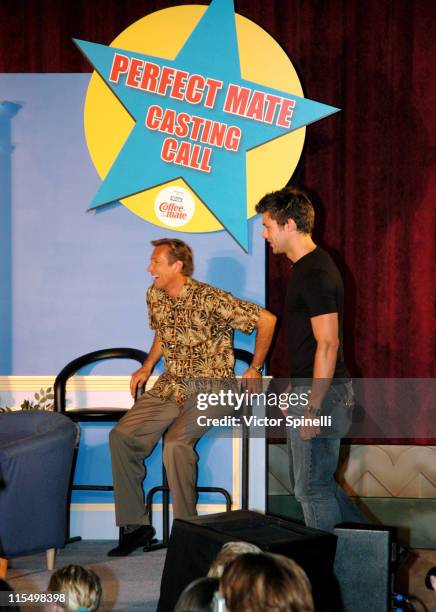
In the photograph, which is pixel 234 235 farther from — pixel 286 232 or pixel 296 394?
pixel 296 394

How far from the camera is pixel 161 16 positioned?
4.82m

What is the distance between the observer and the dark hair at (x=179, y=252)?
14.8 ft

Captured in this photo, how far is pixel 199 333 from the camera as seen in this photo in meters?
4.46

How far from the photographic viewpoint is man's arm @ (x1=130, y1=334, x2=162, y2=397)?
4582 mm

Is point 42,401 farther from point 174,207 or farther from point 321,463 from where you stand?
point 321,463

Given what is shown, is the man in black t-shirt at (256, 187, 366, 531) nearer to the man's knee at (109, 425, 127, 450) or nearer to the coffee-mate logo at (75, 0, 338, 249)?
the man's knee at (109, 425, 127, 450)

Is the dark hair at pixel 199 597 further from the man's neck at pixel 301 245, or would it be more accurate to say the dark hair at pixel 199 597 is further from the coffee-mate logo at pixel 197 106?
the coffee-mate logo at pixel 197 106

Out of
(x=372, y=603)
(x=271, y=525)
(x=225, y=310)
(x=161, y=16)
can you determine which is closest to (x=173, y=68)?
(x=161, y=16)

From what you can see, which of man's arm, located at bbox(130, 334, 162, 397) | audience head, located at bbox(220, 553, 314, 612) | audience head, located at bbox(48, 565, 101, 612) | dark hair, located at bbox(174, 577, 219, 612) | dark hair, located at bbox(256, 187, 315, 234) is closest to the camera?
audience head, located at bbox(220, 553, 314, 612)

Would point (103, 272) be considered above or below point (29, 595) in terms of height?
above

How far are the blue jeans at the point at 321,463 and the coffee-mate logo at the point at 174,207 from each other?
1575mm

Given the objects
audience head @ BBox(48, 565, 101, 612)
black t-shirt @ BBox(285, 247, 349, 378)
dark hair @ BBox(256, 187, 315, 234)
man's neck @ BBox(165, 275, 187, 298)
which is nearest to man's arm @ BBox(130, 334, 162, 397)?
man's neck @ BBox(165, 275, 187, 298)

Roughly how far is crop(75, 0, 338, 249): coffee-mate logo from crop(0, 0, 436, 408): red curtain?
32 cm

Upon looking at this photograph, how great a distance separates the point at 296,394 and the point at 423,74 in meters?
2.52
